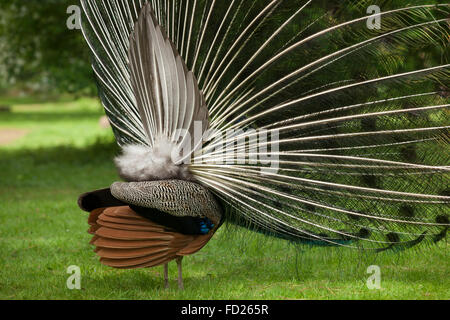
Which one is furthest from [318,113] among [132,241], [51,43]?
[51,43]

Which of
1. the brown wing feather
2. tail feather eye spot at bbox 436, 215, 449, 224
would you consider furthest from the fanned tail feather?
the brown wing feather

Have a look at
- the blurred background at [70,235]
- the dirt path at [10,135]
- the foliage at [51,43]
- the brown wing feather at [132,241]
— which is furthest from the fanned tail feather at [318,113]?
the dirt path at [10,135]

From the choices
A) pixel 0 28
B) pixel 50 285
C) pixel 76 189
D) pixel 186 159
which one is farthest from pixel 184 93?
pixel 0 28

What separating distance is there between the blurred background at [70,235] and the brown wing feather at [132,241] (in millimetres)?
487

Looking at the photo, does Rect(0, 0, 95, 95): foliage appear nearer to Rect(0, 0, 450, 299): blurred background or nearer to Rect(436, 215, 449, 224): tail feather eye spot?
Rect(0, 0, 450, 299): blurred background

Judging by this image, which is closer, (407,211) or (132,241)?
(132,241)

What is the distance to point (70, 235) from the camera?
764 cm

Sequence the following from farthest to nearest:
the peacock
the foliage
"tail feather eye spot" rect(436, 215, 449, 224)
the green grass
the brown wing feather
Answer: the foliage < the green grass < "tail feather eye spot" rect(436, 215, 449, 224) < the peacock < the brown wing feather

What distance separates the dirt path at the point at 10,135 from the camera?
2011 centimetres

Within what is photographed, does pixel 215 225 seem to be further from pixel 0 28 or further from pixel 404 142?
pixel 0 28

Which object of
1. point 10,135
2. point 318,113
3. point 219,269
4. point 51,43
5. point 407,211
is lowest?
point 219,269

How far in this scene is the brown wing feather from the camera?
4.72 m

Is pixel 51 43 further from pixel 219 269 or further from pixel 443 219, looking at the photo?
pixel 443 219

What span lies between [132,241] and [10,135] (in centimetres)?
1872
